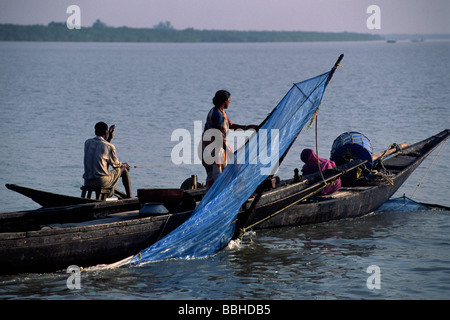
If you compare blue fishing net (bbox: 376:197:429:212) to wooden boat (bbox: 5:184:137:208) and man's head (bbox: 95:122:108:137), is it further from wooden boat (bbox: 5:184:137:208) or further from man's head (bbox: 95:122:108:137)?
wooden boat (bbox: 5:184:137:208)

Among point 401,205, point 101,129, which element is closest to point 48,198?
point 101,129

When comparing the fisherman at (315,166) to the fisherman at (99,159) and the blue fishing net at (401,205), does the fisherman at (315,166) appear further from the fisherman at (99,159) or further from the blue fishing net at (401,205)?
the fisherman at (99,159)

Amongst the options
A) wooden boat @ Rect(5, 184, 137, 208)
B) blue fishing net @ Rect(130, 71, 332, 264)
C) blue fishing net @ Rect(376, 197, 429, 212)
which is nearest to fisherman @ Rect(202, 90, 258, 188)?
blue fishing net @ Rect(130, 71, 332, 264)

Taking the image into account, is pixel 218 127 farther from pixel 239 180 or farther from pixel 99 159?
pixel 99 159

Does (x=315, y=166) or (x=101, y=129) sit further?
(x=315, y=166)

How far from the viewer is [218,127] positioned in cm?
1085

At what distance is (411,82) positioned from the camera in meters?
52.5

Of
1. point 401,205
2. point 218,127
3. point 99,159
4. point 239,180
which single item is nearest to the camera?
point 239,180

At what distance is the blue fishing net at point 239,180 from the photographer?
9.99 meters

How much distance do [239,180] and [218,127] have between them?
101 centimetres

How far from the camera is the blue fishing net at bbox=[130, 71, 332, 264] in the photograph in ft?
32.8

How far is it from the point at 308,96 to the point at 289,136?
71cm

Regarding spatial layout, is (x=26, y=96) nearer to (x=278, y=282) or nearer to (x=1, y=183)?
(x=1, y=183)
